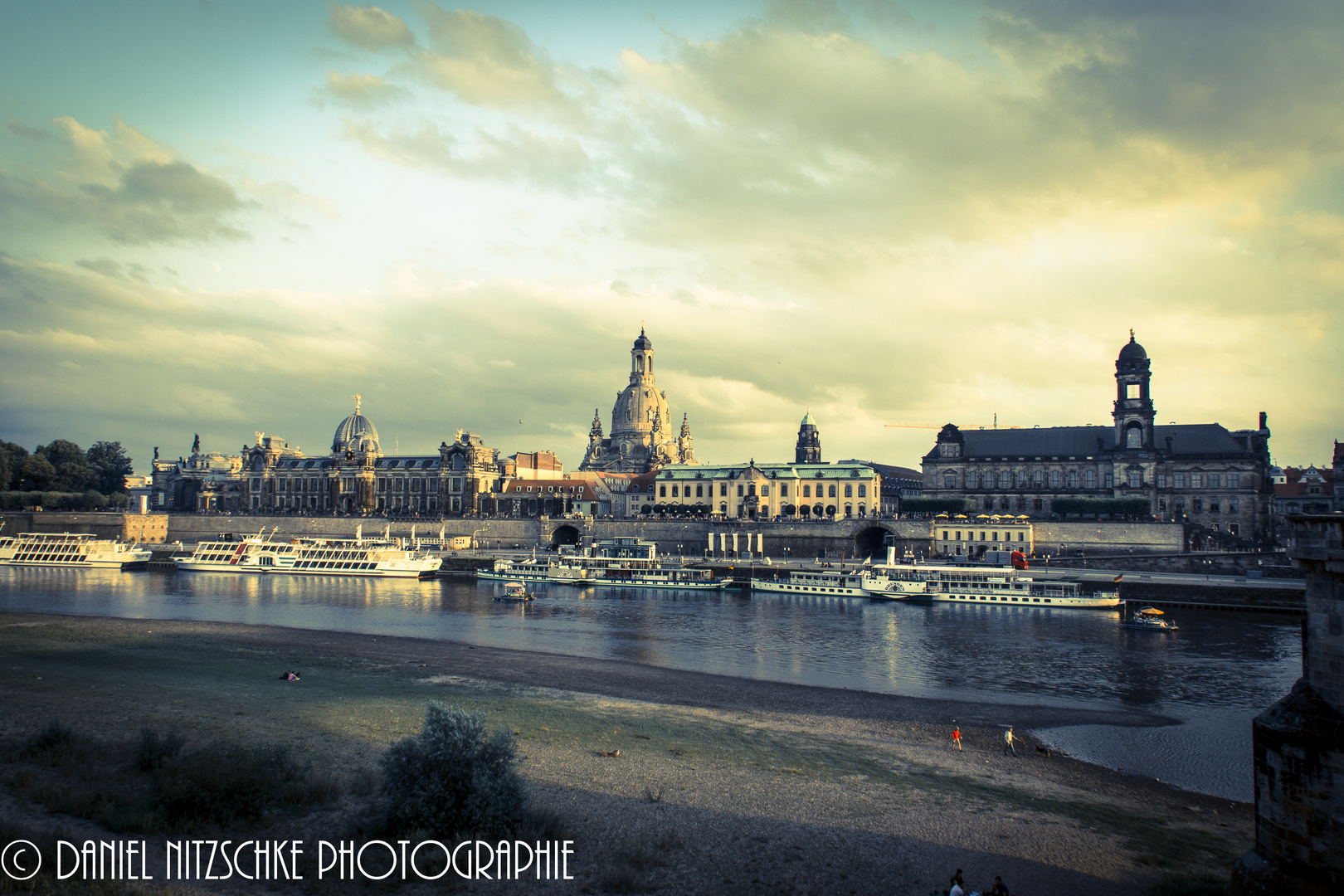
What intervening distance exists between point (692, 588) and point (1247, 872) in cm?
5903

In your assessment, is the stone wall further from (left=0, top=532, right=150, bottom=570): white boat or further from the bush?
(left=0, top=532, right=150, bottom=570): white boat

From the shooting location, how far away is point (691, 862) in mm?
14695

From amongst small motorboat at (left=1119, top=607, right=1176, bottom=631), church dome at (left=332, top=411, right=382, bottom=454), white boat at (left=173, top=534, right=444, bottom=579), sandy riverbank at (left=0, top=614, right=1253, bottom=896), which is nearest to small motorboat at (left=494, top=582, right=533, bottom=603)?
white boat at (left=173, top=534, right=444, bottom=579)

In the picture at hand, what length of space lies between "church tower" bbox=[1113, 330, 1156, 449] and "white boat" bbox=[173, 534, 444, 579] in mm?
76444

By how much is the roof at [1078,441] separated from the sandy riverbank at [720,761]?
248 ft

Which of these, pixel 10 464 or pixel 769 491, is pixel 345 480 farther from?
pixel 769 491

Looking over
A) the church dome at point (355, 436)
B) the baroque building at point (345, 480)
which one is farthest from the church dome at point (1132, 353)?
the church dome at point (355, 436)

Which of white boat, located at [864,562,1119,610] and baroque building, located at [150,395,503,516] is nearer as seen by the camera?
white boat, located at [864,562,1119,610]

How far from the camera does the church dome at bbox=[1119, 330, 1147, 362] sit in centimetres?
9069

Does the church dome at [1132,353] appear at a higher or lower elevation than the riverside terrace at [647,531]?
higher

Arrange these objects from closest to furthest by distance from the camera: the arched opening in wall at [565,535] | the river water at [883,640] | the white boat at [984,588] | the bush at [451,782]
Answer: the bush at [451,782] → the river water at [883,640] → the white boat at [984,588] → the arched opening in wall at [565,535]

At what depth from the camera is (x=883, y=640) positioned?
4462 centimetres

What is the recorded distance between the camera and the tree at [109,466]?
135125 millimetres

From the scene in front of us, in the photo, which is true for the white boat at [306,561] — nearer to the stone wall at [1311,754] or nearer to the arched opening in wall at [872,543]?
the arched opening in wall at [872,543]
